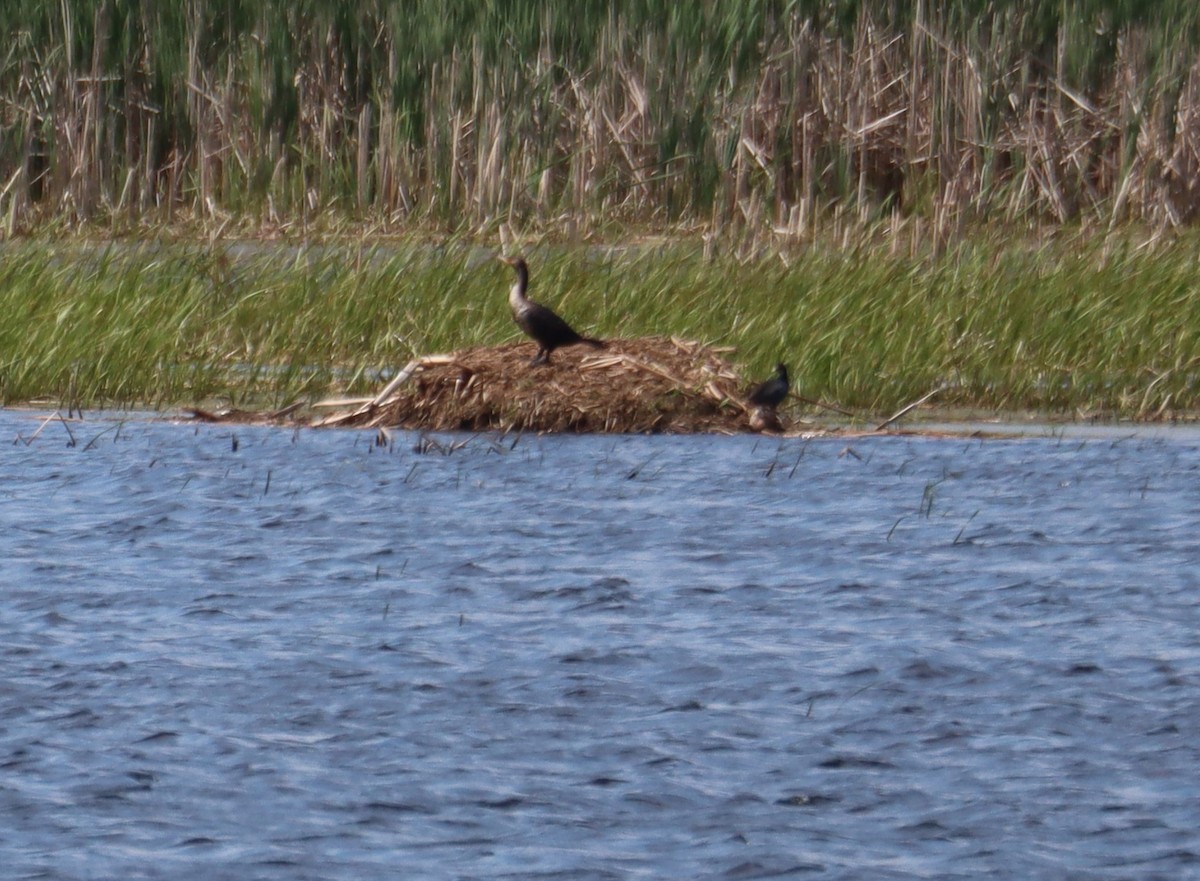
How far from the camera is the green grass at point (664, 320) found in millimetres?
12695

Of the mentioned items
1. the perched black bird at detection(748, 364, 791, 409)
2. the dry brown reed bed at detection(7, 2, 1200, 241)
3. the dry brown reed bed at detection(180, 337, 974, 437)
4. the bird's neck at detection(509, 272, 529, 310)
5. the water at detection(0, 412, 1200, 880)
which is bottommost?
the dry brown reed bed at detection(7, 2, 1200, 241)

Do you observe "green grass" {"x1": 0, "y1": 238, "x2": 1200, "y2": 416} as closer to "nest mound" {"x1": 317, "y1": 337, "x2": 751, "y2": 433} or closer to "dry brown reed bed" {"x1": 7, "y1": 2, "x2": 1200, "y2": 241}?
"nest mound" {"x1": 317, "y1": 337, "x2": 751, "y2": 433}

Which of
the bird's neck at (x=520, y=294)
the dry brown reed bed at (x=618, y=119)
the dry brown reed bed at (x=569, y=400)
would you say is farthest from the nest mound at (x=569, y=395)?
the dry brown reed bed at (x=618, y=119)

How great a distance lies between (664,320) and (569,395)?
1691mm

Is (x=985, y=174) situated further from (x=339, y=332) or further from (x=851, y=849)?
(x=851, y=849)

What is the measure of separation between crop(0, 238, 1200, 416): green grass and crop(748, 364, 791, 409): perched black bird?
689mm

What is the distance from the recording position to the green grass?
1270 centimetres

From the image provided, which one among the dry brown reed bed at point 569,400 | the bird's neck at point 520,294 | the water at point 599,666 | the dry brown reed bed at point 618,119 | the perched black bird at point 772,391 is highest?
the water at point 599,666

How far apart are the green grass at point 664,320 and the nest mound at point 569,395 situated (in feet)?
2.18

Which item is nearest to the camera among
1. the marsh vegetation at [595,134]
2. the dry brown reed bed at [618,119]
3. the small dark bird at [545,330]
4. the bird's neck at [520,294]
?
the small dark bird at [545,330]

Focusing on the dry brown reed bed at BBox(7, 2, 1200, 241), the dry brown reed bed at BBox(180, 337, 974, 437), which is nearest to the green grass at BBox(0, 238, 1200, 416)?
the dry brown reed bed at BBox(180, 337, 974, 437)

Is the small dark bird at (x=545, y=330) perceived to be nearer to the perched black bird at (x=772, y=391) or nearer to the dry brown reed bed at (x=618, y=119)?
the perched black bird at (x=772, y=391)

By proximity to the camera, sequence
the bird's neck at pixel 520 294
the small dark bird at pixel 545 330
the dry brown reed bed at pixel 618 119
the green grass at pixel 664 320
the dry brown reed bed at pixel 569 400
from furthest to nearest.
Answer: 1. the dry brown reed bed at pixel 618 119
2. the green grass at pixel 664 320
3. the bird's neck at pixel 520 294
4. the small dark bird at pixel 545 330
5. the dry brown reed bed at pixel 569 400

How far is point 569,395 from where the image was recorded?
39.2 ft
